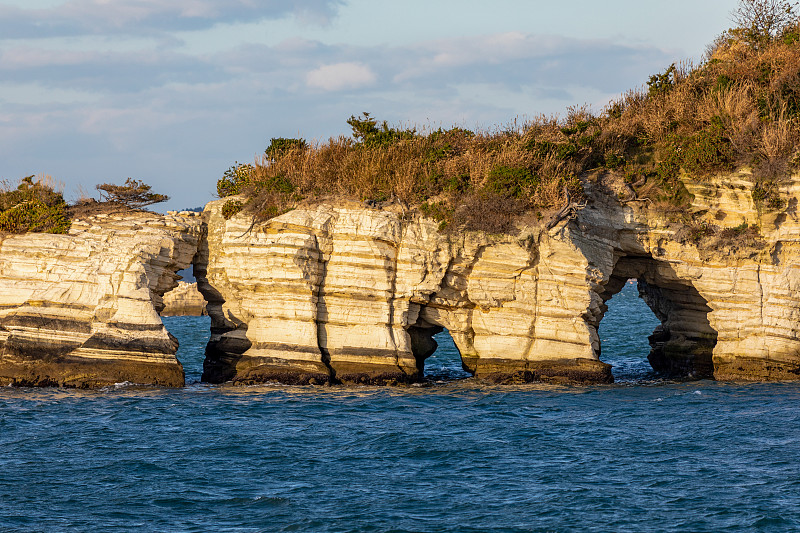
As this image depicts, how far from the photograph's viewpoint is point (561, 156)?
2909 centimetres

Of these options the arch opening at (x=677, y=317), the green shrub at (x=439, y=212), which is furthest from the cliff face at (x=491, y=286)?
the arch opening at (x=677, y=317)

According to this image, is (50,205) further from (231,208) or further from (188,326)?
(188,326)

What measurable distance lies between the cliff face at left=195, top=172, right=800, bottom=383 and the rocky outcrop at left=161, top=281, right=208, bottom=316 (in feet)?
171

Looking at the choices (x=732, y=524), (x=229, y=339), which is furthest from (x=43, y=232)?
(x=732, y=524)

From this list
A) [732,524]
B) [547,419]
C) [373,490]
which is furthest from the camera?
[547,419]

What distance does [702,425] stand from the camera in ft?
73.9

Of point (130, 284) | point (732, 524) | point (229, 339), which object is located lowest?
point (732, 524)

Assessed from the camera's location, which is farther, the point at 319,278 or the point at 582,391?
the point at 319,278

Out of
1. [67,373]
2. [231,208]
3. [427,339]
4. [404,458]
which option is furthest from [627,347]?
[67,373]

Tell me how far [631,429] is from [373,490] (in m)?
7.77

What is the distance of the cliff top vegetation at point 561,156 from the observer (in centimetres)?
2842

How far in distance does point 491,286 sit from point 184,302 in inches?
2256

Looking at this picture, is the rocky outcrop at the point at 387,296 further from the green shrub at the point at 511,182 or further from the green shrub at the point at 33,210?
the green shrub at the point at 33,210

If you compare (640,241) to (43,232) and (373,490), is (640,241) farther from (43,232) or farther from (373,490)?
(43,232)
